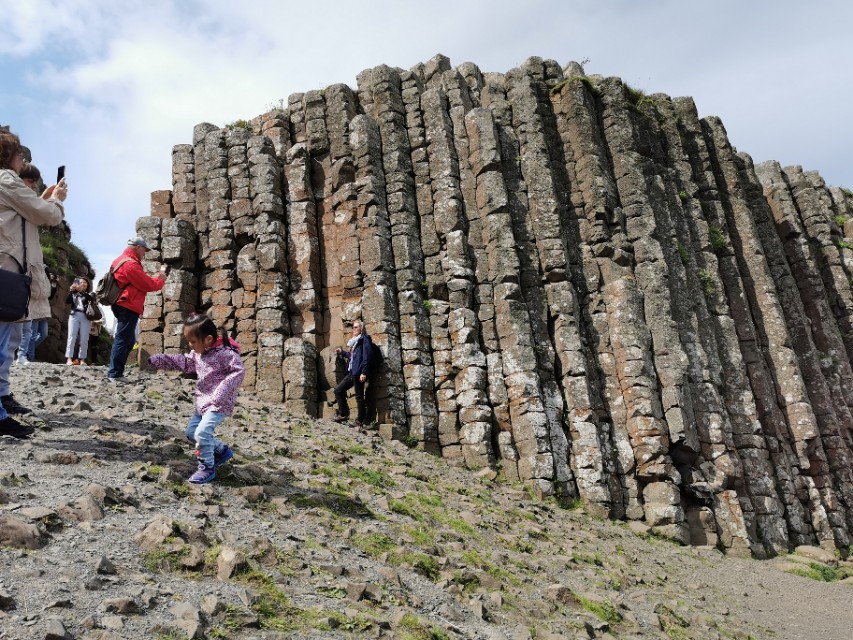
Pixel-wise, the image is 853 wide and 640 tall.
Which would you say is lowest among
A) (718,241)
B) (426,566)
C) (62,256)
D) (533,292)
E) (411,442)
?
(426,566)

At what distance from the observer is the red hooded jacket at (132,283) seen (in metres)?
12.1

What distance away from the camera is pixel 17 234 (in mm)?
7629

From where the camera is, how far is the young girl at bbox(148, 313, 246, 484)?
25.8ft

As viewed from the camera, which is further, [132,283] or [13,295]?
[132,283]

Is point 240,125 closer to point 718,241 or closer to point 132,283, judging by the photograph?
point 132,283

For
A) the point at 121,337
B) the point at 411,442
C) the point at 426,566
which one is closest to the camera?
the point at 426,566

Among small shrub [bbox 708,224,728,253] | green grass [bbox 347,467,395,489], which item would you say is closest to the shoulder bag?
green grass [bbox 347,467,395,489]

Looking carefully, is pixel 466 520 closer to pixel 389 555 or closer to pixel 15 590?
pixel 389 555

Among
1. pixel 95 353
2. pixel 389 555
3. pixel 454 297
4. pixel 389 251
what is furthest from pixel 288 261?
pixel 389 555

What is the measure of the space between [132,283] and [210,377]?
16.2ft

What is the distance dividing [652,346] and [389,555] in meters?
12.0

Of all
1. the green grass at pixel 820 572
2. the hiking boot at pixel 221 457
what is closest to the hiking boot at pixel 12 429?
the hiking boot at pixel 221 457

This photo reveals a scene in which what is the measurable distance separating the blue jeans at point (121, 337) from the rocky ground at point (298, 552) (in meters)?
0.36

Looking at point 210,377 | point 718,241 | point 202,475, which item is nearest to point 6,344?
point 210,377
